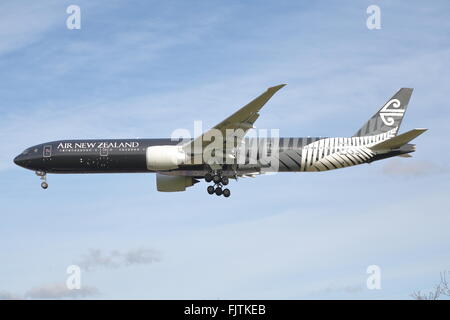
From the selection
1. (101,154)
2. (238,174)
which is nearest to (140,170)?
(101,154)

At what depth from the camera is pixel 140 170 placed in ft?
158

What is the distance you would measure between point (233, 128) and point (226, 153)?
264cm

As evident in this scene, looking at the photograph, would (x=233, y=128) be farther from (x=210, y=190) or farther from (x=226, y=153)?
(x=210, y=190)

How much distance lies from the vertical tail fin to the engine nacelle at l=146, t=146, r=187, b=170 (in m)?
12.0

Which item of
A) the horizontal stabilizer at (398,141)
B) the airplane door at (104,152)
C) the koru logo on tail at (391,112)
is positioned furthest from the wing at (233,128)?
the koru logo on tail at (391,112)

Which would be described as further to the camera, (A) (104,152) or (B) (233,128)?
(A) (104,152)

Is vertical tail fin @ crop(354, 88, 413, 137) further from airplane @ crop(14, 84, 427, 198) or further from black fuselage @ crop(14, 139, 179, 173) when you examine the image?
black fuselage @ crop(14, 139, 179, 173)

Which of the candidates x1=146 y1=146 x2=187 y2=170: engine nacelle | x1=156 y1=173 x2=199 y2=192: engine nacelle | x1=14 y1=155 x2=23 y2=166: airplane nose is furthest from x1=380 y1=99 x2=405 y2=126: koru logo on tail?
x1=14 y1=155 x2=23 y2=166: airplane nose

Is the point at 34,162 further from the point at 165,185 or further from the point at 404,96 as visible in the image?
the point at 404,96

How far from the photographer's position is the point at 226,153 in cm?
4625

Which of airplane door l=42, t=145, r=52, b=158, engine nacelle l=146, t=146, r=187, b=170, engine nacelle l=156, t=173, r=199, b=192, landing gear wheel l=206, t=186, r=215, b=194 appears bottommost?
landing gear wheel l=206, t=186, r=215, b=194

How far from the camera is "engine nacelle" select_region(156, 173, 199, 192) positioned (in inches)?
1984

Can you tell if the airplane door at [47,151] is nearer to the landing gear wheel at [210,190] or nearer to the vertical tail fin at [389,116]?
the landing gear wheel at [210,190]

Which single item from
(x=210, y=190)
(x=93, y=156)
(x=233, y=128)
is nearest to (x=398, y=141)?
(x=233, y=128)
